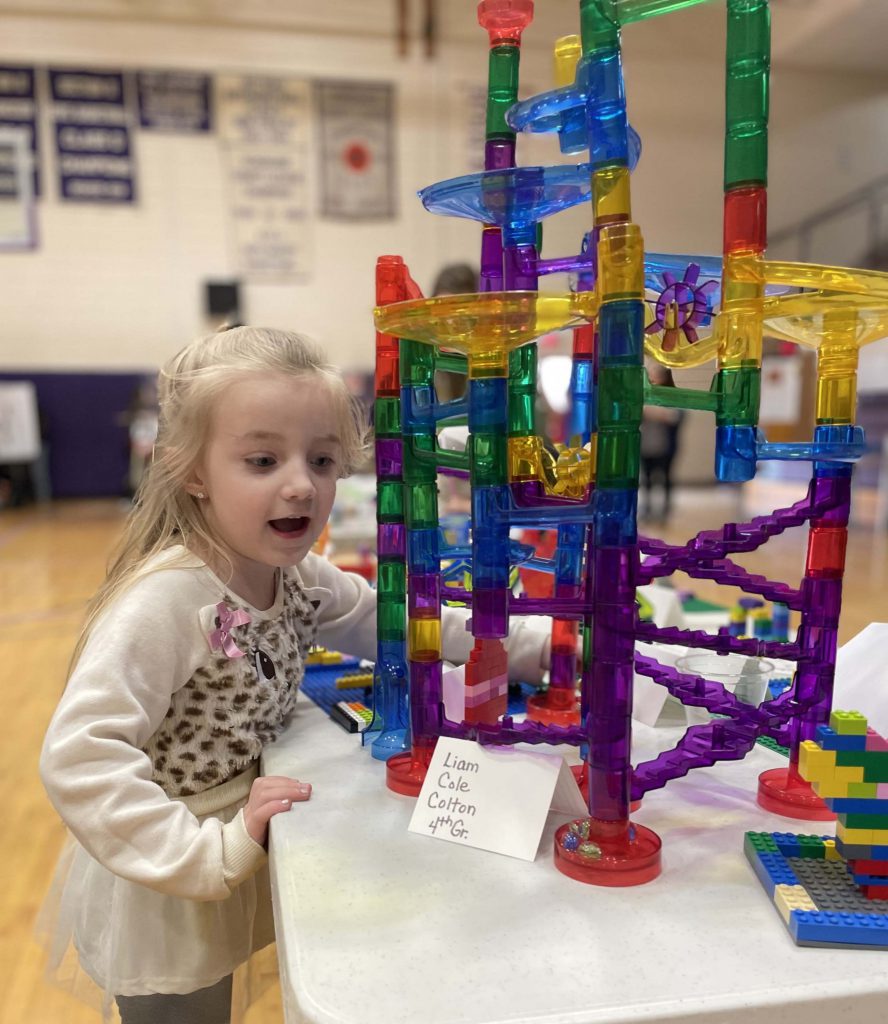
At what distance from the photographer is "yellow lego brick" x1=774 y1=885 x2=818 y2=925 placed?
473 mm

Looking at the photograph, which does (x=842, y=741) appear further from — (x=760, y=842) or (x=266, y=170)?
(x=266, y=170)

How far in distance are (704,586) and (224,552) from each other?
99.1 inches

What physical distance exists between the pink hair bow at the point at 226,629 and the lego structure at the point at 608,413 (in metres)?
0.16

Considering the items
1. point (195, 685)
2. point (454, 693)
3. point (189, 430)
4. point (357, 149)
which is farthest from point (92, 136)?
point (454, 693)

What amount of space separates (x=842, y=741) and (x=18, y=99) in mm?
7220

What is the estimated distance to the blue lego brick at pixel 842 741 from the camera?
0.48 metres

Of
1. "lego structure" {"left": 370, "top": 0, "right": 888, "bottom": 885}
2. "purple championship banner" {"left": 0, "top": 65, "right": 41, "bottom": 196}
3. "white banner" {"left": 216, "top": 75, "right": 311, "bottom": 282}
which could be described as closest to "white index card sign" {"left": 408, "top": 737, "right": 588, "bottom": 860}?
"lego structure" {"left": 370, "top": 0, "right": 888, "bottom": 885}

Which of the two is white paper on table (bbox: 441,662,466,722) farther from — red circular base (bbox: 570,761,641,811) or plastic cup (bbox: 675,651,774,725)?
plastic cup (bbox: 675,651,774,725)

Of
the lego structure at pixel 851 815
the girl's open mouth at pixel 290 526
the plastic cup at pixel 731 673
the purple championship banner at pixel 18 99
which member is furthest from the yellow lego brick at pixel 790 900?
the purple championship banner at pixel 18 99

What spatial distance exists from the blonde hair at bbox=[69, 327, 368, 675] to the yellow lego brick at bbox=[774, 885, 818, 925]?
1.59ft

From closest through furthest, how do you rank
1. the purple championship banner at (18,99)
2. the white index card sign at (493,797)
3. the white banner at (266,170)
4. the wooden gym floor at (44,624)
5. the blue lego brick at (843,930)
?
the blue lego brick at (843,930)
the white index card sign at (493,797)
the wooden gym floor at (44,624)
the purple championship banner at (18,99)
the white banner at (266,170)

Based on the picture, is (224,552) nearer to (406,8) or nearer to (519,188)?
(519,188)

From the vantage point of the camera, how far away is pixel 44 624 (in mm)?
3004

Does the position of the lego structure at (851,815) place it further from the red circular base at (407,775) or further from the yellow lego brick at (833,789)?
the red circular base at (407,775)
